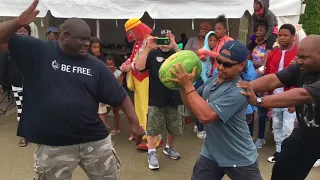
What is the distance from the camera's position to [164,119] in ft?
15.5

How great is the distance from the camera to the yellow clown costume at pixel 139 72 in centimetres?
488

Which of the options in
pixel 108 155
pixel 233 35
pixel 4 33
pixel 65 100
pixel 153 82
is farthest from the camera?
pixel 233 35

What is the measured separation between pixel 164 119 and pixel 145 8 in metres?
2.89

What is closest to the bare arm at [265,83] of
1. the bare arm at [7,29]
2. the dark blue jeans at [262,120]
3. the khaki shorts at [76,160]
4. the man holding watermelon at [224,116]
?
the man holding watermelon at [224,116]

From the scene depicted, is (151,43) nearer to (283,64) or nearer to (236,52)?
(283,64)

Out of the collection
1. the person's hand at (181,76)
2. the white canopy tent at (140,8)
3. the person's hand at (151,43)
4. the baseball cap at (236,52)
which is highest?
the white canopy tent at (140,8)

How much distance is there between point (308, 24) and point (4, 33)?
30.0 feet

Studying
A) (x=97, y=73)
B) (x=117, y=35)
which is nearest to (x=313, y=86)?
(x=97, y=73)

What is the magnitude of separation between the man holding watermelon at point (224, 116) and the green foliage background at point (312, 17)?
26.0 ft

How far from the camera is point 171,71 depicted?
2555mm

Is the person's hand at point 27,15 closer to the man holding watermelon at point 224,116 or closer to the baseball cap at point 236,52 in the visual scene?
the man holding watermelon at point 224,116

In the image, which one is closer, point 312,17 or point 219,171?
point 219,171

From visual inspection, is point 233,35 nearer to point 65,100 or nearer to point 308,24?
point 308,24

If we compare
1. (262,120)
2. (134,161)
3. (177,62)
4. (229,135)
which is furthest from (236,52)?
(262,120)
